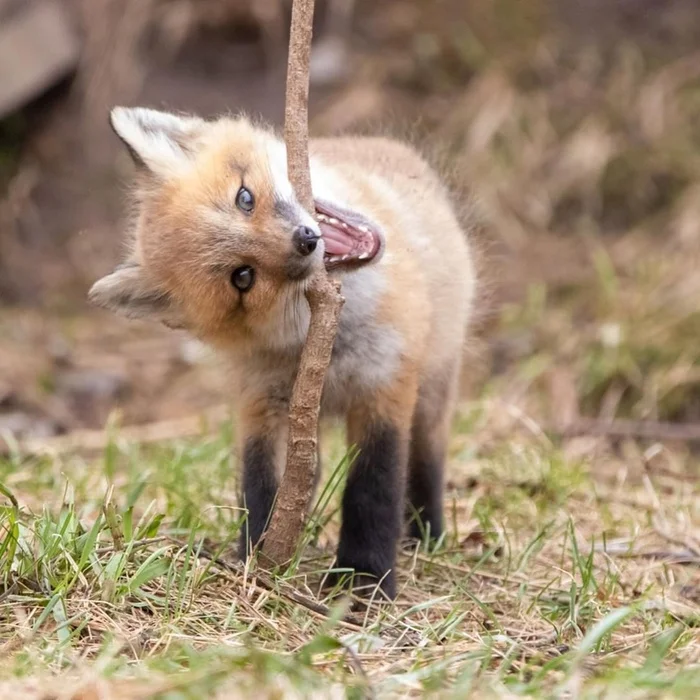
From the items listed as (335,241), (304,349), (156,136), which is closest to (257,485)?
(304,349)

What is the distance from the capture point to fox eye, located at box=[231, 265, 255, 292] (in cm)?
386

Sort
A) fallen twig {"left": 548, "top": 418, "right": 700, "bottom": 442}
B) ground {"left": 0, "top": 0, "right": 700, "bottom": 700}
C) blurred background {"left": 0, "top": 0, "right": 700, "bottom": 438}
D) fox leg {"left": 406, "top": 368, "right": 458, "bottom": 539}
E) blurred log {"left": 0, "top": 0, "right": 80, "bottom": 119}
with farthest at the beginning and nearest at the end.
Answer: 1. blurred log {"left": 0, "top": 0, "right": 80, "bottom": 119}
2. blurred background {"left": 0, "top": 0, "right": 700, "bottom": 438}
3. fallen twig {"left": 548, "top": 418, "right": 700, "bottom": 442}
4. fox leg {"left": 406, "top": 368, "right": 458, "bottom": 539}
5. ground {"left": 0, "top": 0, "right": 700, "bottom": 700}

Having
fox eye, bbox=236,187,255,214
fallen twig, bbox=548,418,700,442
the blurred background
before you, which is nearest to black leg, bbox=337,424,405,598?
fox eye, bbox=236,187,255,214

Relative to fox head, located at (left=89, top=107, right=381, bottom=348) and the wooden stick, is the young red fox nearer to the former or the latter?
fox head, located at (left=89, top=107, right=381, bottom=348)

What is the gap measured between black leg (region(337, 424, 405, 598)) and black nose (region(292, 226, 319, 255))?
0.85 meters

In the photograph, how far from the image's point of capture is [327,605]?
3787mm

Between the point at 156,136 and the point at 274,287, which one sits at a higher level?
the point at 156,136

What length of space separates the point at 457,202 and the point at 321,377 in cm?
230

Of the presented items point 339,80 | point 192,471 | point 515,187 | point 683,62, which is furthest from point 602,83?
point 192,471

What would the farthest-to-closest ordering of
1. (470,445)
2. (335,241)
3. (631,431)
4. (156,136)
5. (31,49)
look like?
(31,49)
(631,431)
(470,445)
(156,136)
(335,241)

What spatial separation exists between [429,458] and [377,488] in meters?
1.06

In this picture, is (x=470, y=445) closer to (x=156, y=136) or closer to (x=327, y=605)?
(x=327, y=605)

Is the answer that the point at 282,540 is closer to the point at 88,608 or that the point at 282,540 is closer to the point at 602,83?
the point at 88,608

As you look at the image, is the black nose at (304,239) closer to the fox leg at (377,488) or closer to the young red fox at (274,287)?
the young red fox at (274,287)
